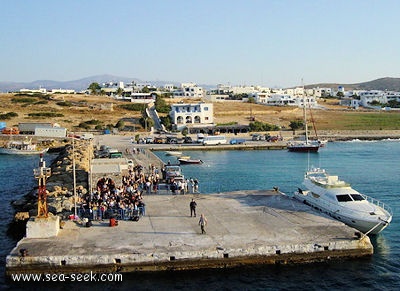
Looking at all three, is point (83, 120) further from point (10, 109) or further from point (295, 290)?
point (295, 290)

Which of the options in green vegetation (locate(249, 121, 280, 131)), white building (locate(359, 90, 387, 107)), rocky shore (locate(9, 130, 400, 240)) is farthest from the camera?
white building (locate(359, 90, 387, 107))

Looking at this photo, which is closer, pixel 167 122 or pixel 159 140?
pixel 159 140

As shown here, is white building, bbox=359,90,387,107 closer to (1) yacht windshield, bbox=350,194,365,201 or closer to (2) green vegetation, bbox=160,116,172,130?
(2) green vegetation, bbox=160,116,172,130

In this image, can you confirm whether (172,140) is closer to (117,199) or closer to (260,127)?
(260,127)

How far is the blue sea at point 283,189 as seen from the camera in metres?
20.5

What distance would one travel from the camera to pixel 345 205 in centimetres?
2814

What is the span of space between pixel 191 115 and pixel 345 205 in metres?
76.2

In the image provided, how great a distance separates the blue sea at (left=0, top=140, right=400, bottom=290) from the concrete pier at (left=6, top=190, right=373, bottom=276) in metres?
0.52

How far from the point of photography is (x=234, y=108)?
134500 mm

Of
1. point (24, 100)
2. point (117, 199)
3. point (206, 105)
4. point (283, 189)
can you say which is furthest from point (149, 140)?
point (117, 199)

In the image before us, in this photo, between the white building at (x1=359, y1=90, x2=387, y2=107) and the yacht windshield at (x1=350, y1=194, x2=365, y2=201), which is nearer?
the yacht windshield at (x1=350, y1=194, x2=365, y2=201)

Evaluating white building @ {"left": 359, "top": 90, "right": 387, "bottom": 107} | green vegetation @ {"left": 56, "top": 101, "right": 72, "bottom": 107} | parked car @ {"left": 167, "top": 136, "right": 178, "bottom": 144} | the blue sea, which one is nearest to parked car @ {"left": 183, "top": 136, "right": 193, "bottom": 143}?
parked car @ {"left": 167, "top": 136, "right": 178, "bottom": 144}

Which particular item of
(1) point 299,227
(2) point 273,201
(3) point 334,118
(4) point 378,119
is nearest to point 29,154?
(2) point 273,201

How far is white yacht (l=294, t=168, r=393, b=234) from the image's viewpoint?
26656 mm
